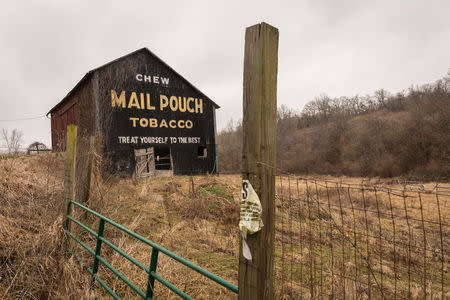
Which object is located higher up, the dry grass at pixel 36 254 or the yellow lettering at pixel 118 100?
the yellow lettering at pixel 118 100

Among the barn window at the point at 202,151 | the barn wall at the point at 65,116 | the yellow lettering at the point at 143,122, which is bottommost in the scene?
the barn window at the point at 202,151

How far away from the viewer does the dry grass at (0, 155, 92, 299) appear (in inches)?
135

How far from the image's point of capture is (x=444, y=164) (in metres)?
26.5

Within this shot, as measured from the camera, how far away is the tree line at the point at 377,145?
1136 inches

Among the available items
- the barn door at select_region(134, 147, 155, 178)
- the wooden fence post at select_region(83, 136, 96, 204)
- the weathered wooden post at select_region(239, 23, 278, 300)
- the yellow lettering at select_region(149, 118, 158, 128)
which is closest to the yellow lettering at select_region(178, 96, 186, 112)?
the yellow lettering at select_region(149, 118, 158, 128)

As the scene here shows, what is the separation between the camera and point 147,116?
15930 mm

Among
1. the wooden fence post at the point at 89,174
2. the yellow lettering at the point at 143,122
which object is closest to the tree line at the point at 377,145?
the yellow lettering at the point at 143,122

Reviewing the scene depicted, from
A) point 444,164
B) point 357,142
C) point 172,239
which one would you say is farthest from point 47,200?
point 357,142

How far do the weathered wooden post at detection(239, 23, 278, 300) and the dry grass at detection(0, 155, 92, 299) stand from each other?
106 inches

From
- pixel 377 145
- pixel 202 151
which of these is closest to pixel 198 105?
pixel 202 151

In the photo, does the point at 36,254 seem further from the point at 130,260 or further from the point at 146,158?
the point at 146,158

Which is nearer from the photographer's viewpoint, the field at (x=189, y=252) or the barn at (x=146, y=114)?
the field at (x=189, y=252)

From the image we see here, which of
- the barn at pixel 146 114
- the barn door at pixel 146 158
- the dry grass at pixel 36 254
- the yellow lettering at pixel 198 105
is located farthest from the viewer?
the yellow lettering at pixel 198 105

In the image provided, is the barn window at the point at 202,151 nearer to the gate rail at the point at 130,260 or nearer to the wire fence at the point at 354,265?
the wire fence at the point at 354,265
